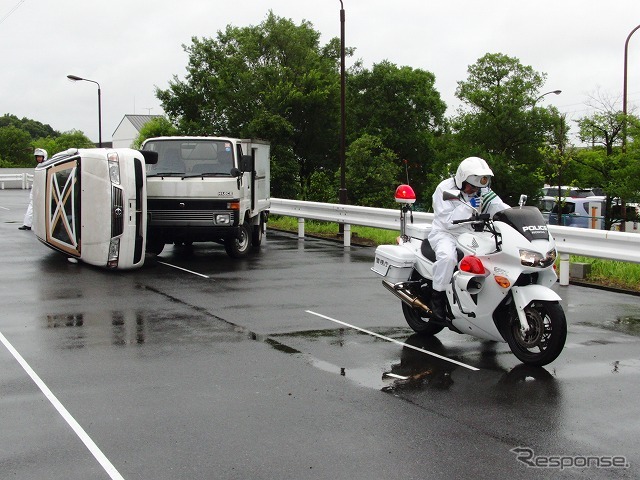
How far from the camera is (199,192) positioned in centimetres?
1582

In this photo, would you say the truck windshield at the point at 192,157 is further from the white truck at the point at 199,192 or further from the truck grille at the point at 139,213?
the truck grille at the point at 139,213

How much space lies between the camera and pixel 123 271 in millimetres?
14547

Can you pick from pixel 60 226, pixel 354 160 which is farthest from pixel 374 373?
pixel 354 160

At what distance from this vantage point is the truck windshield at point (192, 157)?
16.2 metres

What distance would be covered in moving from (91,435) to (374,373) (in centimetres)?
276

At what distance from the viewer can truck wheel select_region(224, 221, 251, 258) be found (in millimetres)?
16500

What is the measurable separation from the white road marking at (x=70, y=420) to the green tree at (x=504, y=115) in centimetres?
4502

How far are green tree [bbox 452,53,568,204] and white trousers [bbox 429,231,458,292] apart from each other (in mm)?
43266

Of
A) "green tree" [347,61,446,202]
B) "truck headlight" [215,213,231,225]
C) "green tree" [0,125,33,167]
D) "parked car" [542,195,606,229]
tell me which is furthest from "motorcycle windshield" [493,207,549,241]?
"green tree" [0,125,33,167]

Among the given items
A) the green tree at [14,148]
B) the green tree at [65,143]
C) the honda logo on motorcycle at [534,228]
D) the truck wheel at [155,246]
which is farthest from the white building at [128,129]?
the honda logo on motorcycle at [534,228]

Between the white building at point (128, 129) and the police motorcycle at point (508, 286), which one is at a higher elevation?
the white building at point (128, 129)

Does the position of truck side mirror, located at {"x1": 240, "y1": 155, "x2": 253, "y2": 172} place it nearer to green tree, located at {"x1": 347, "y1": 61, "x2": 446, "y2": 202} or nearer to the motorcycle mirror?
the motorcycle mirror

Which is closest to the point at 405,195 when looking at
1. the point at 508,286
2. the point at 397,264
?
the point at 397,264

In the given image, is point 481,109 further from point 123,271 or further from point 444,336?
point 444,336
